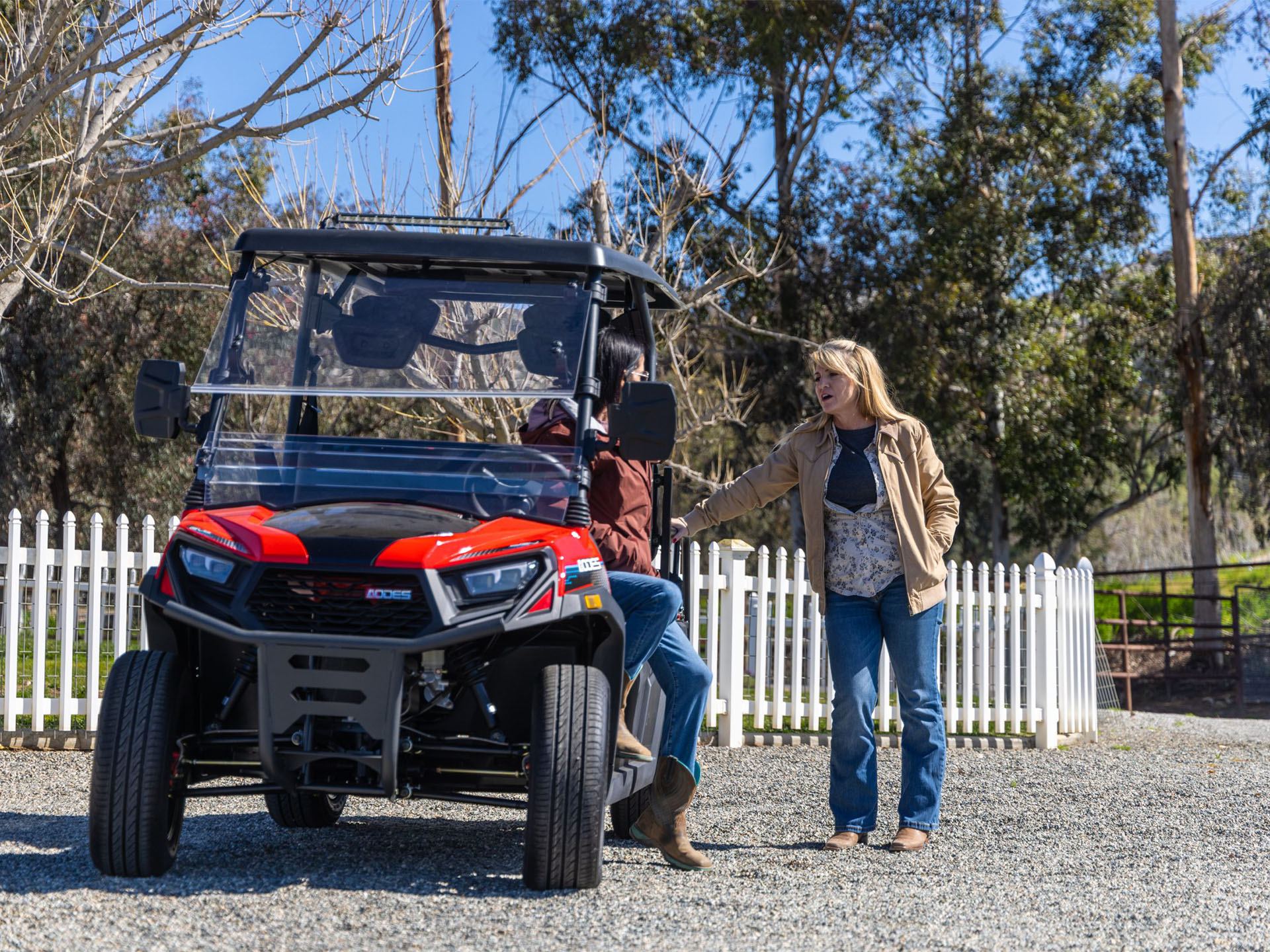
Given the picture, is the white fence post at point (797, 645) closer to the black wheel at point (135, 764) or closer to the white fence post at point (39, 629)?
the white fence post at point (39, 629)

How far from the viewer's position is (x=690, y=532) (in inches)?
211

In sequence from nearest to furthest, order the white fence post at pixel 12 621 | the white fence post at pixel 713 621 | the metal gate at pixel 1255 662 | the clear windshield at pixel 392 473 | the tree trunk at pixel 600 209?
1. the clear windshield at pixel 392 473
2. the white fence post at pixel 12 621
3. the white fence post at pixel 713 621
4. the tree trunk at pixel 600 209
5. the metal gate at pixel 1255 662

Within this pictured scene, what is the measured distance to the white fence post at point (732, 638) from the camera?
9.40 m

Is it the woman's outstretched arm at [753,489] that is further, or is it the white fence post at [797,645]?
the white fence post at [797,645]

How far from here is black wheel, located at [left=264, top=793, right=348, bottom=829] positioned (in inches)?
217

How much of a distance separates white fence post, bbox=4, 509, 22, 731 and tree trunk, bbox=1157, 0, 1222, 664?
19000 millimetres

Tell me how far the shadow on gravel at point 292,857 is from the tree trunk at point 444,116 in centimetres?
687

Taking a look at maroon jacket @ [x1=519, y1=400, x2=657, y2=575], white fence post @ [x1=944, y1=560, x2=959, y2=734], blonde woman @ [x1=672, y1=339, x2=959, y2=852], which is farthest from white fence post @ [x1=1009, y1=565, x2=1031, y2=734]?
maroon jacket @ [x1=519, y1=400, x2=657, y2=575]

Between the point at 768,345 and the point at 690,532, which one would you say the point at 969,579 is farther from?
the point at 768,345

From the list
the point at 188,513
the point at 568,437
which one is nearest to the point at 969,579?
the point at 568,437

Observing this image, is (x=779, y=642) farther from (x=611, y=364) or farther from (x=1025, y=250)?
(x=1025, y=250)

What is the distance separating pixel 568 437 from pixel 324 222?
1437 mm

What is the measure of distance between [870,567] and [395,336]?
6.59 ft

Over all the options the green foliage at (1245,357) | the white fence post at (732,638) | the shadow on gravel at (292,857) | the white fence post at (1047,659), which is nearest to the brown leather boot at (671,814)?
the shadow on gravel at (292,857)
